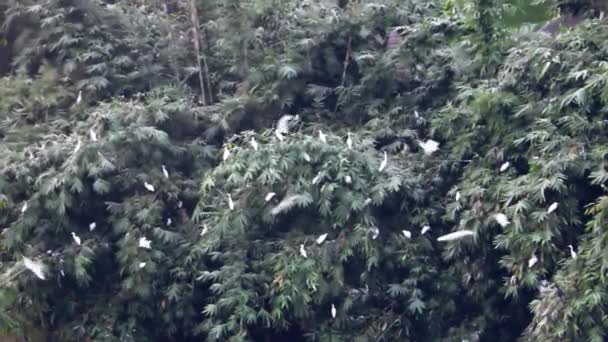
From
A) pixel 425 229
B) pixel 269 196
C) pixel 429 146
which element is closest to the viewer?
pixel 269 196

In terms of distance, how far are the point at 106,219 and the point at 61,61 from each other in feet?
4.89

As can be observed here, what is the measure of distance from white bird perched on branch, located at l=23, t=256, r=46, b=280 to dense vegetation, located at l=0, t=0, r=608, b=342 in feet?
0.10

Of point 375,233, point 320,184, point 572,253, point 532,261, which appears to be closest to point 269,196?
point 320,184

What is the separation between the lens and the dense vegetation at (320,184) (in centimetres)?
633

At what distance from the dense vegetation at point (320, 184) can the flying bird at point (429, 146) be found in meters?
0.01

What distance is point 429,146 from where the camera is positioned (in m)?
7.13

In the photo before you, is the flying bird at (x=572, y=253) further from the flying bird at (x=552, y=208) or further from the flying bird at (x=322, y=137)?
the flying bird at (x=322, y=137)

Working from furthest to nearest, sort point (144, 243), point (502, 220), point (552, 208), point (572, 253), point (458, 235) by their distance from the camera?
1. point (144, 243)
2. point (458, 235)
3. point (502, 220)
4. point (552, 208)
5. point (572, 253)

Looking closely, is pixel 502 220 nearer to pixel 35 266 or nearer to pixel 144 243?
pixel 144 243

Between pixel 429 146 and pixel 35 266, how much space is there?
2787 millimetres

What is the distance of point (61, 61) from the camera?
7875 mm

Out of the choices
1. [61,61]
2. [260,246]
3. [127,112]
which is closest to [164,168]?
[127,112]

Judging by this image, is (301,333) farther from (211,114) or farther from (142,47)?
(142,47)

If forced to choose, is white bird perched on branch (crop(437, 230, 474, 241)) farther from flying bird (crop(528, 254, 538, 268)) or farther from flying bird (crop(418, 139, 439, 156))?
flying bird (crop(418, 139, 439, 156))
